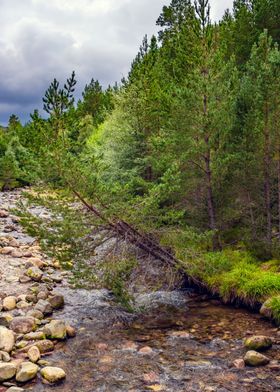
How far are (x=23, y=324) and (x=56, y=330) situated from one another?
0.85 metres

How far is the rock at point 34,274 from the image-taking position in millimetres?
11883

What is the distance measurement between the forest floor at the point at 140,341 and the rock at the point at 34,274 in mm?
34

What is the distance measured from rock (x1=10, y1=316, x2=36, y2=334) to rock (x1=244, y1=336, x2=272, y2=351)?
4.70 metres

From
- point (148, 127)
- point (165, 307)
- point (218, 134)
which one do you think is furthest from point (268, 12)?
point (165, 307)

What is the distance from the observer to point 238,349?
25.3 ft

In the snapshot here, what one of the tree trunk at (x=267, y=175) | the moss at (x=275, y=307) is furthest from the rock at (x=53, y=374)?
the tree trunk at (x=267, y=175)

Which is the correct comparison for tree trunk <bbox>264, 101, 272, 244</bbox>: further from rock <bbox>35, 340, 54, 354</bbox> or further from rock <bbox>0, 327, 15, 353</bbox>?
rock <bbox>0, 327, 15, 353</bbox>

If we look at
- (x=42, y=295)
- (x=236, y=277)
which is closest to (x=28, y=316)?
(x=42, y=295)

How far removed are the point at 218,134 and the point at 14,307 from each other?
8.25 m

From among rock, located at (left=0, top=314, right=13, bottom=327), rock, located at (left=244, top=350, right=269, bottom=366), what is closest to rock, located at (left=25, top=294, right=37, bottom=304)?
rock, located at (left=0, top=314, right=13, bottom=327)

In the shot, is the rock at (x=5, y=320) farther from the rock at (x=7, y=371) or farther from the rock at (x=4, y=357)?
the rock at (x=7, y=371)

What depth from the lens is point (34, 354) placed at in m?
7.25

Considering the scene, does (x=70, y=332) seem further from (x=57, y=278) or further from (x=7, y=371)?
(x=57, y=278)

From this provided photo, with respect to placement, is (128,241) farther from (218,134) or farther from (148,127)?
(148,127)
